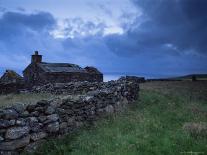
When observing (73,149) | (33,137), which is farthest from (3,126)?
(73,149)

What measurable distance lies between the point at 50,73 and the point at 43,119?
40.9 m

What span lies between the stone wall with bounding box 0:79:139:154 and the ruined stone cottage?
3726cm

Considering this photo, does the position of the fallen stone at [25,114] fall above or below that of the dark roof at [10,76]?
below

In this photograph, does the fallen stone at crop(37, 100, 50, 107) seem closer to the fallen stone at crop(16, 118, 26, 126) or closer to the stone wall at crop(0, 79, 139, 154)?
the stone wall at crop(0, 79, 139, 154)

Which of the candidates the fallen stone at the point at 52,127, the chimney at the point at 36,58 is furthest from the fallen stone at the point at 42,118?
→ the chimney at the point at 36,58

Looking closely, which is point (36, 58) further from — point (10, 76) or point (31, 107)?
point (31, 107)

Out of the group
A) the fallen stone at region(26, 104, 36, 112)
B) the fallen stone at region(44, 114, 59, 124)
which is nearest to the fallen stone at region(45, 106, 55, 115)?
the fallen stone at region(44, 114, 59, 124)

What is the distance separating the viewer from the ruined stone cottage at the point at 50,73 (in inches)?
2031

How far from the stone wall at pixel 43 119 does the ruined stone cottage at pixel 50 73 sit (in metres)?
37.3

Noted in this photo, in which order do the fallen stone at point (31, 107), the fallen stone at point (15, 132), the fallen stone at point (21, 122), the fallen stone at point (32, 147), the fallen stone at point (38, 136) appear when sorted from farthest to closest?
the fallen stone at point (31, 107) → the fallen stone at point (38, 136) → the fallen stone at point (32, 147) → the fallen stone at point (21, 122) → the fallen stone at point (15, 132)

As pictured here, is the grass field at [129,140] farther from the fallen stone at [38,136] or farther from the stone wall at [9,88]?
the stone wall at [9,88]

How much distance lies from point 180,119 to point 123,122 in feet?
11.1

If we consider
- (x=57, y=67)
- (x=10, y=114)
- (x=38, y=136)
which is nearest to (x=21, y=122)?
(x=10, y=114)

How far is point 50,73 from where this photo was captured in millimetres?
51219
